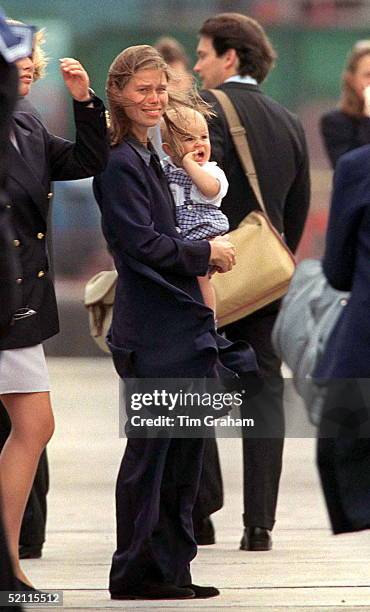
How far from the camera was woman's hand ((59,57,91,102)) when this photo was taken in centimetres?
471

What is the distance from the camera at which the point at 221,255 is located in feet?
16.2

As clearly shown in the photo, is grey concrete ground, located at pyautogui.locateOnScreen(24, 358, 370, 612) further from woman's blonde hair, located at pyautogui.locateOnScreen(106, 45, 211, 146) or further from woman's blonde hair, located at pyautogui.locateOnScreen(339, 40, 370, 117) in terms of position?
woman's blonde hair, located at pyautogui.locateOnScreen(339, 40, 370, 117)

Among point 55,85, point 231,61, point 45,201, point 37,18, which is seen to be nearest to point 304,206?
point 231,61

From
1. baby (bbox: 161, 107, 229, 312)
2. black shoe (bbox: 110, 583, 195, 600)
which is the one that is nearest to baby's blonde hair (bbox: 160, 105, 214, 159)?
baby (bbox: 161, 107, 229, 312)

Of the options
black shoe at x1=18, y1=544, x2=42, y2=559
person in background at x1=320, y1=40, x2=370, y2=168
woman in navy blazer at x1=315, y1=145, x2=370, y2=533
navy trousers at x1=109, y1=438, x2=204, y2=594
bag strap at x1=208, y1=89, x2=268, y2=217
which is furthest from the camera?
person in background at x1=320, y1=40, x2=370, y2=168

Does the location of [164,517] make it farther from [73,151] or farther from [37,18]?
[37,18]

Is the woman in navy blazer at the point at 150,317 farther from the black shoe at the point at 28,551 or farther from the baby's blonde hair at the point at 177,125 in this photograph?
the black shoe at the point at 28,551

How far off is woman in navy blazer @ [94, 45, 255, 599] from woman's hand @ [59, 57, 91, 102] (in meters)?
0.19

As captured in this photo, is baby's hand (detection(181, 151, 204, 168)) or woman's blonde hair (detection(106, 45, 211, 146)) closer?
woman's blonde hair (detection(106, 45, 211, 146))

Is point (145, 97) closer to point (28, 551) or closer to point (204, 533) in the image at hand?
point (28, 551)

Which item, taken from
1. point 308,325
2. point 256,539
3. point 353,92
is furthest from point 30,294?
point 353,92

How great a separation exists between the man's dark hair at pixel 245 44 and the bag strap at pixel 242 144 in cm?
32

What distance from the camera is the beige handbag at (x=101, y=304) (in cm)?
575

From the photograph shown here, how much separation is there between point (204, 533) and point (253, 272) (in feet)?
3.34
